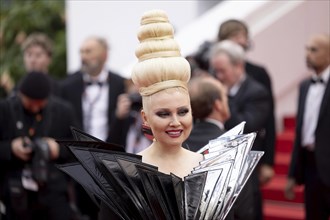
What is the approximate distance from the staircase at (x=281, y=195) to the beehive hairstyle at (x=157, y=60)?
5.10 metres

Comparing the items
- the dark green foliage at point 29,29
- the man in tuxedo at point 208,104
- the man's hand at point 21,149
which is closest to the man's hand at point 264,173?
the man's hand at point 21,149

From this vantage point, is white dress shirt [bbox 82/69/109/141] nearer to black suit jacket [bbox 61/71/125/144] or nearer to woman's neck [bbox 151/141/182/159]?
black suit jacket [bbox 61/71/125/144]

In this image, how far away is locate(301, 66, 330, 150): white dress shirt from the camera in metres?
8.18

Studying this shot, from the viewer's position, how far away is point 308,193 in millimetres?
8016

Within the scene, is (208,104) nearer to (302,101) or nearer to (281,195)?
(302,101)

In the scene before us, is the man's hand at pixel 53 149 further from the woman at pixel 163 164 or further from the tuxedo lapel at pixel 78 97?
the woman at pixel 163 164

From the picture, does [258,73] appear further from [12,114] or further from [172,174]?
[172,174]

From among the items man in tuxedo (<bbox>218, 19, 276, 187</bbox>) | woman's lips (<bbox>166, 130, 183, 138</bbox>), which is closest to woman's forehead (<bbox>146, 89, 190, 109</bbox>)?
woman's lips (<bbox>166, 130, 183, 138</bbox>)

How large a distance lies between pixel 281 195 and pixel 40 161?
9.89 feet

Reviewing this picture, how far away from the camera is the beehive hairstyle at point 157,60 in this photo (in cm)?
438

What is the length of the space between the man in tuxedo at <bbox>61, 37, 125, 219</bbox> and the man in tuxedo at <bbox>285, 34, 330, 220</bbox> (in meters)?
1.76

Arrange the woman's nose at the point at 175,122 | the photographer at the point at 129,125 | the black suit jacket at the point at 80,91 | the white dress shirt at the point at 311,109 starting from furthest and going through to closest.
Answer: the black suit jacket at the point at 80,91
the photographer at the point at 129,125
the white dress shirt at the point at 311,109
the woman's nose at the point at 175,122

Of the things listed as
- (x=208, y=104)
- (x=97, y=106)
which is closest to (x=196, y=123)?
(x=208, y=104)

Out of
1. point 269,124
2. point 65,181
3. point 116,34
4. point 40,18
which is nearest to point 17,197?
point 65,181
